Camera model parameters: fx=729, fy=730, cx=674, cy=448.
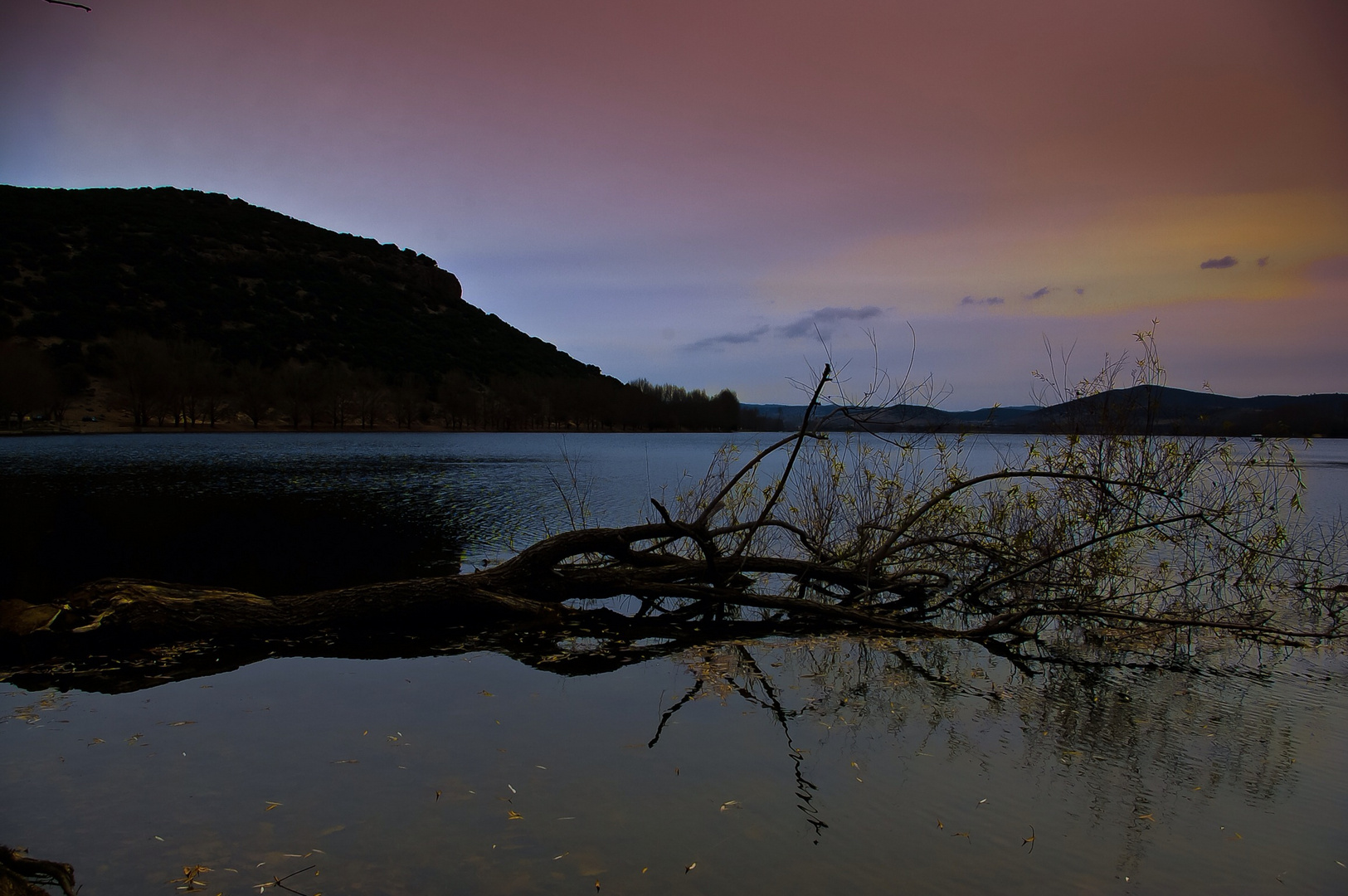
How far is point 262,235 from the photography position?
4823 inches

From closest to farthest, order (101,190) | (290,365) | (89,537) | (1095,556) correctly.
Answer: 1. (1095,556)
2. (89,537)
3. (290,365)
4. (101,190)

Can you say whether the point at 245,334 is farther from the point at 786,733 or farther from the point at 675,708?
the point at 786,733

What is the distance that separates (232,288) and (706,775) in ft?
372

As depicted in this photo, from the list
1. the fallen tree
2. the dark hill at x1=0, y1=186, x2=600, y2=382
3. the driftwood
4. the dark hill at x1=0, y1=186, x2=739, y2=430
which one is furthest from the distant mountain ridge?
the dark hill at x1=0, y1=186, x2=600, y2=382

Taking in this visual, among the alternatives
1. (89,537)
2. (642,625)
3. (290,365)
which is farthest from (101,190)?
(642,625)

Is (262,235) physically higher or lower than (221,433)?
higher

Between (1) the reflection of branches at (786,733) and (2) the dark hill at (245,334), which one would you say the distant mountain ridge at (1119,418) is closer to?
(1) the reflection of branches at (786,733)

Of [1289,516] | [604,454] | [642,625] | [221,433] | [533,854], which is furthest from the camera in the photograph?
[221,433]

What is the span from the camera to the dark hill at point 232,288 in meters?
79.9

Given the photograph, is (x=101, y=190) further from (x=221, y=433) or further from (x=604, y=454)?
(x=604, y=454)

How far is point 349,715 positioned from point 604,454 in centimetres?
4818

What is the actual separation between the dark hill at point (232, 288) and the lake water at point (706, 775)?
8258cm

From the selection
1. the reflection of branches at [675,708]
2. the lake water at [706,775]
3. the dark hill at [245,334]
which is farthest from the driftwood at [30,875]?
the dark hill at [245,334]

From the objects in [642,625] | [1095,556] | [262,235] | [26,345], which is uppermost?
[262,235]
